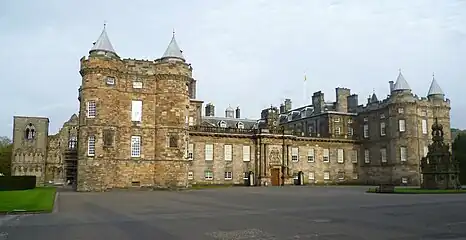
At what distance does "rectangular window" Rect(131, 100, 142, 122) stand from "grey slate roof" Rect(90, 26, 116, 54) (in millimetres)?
5948

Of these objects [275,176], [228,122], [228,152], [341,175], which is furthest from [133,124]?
[341,175]

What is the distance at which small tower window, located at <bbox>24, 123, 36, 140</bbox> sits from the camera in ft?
204

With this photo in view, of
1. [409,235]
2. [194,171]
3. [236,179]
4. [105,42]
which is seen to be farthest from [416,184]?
[409,235]

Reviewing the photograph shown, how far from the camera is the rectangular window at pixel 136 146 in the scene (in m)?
46.8

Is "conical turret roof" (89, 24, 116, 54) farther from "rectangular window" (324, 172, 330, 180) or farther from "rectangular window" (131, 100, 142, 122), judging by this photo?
"rectangular window" (324, 172, 330, 180)

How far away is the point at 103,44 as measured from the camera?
4641cm

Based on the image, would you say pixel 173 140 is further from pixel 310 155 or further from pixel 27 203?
pixel 310 155

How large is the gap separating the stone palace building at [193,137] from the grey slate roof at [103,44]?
0.11 metres

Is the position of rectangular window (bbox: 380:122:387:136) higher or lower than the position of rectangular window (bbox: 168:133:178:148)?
higher

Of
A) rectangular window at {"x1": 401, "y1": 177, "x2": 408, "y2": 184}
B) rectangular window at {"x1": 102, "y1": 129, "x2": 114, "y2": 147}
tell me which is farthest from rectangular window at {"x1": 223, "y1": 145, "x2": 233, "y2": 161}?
rectangular window at {"x1": 401, "y1": 177, "x2": 408, "y2": 184}

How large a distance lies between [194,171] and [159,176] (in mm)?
10584

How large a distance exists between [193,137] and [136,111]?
11.6 meters

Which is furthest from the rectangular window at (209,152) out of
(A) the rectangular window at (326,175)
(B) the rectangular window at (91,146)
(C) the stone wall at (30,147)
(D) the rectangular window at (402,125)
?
(D) the rectangular window at (402,125)

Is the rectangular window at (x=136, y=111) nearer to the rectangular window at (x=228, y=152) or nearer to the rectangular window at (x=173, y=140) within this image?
the rectangular window at (x=173, y=140)
